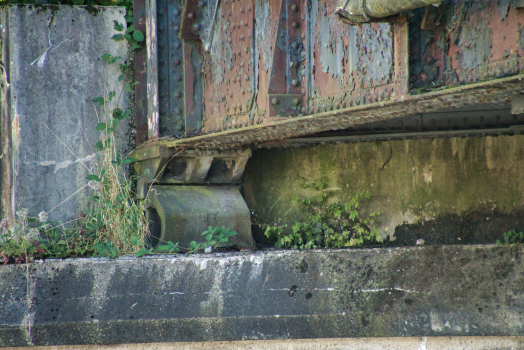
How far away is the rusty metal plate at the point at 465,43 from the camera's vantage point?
2.07 meters

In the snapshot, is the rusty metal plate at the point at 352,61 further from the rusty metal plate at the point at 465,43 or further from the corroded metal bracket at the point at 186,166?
the corroded metal bracket at the point at 186,166

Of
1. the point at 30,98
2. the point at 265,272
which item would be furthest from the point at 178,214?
the point at 30,98

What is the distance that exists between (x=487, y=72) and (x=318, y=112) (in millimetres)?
1115

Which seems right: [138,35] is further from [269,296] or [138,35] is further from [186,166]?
[269,296]

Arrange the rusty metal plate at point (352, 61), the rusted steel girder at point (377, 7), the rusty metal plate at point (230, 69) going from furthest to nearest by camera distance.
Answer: the rusty metal plate at point (230, 69), the rusty metal plate at point (352, 61), the rusted steel girder at point (377, 7)

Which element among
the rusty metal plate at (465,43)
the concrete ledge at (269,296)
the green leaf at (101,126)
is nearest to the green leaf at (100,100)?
the green leaf at (101,126)

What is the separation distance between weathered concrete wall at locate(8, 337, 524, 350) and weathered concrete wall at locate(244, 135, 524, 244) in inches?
66.9

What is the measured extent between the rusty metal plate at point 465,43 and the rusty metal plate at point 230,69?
4.87 ft

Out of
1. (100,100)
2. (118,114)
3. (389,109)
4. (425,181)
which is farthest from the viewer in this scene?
(118,114)

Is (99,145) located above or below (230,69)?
below

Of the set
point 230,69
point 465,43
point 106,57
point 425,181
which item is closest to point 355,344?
point 465,43

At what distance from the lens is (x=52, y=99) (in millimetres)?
5113

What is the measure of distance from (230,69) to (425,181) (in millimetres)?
2220

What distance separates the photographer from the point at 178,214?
478cm
